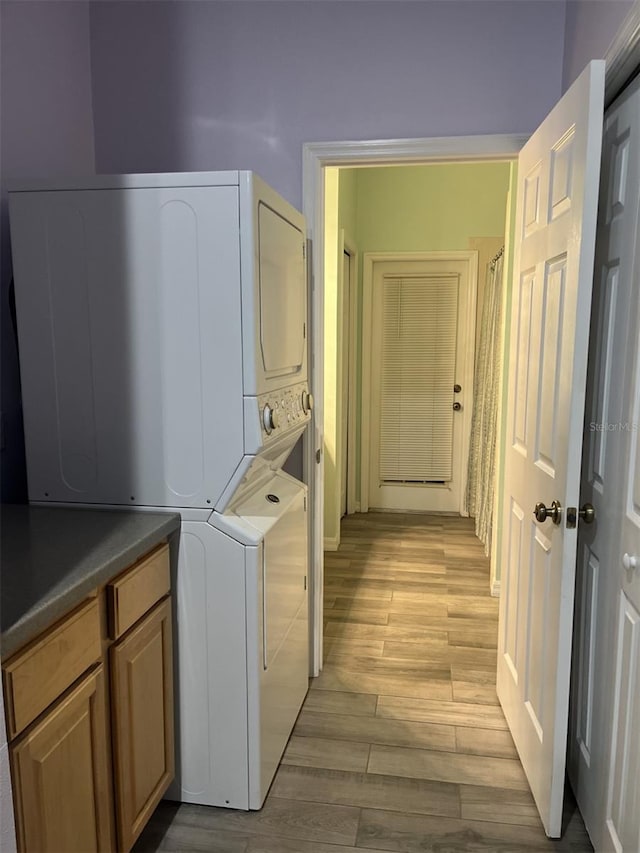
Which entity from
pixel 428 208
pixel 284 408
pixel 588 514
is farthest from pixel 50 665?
pixel 428 208

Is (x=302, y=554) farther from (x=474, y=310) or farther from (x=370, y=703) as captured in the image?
(x=474, y=310)

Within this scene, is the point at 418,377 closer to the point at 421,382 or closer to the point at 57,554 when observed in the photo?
the point at 421,382

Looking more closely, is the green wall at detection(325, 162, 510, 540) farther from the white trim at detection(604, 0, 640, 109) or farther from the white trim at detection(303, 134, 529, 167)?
the white trim at detection(604, 0, 640, 109)

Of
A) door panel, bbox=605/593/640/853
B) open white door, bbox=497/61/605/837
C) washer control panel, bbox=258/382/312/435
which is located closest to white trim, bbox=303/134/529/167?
open white door, bbox=497/61/605/837

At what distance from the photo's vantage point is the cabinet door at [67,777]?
3.99ft

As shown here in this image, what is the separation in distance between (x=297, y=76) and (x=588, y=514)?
188 cm

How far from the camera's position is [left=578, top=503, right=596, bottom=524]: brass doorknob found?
1.83 meters

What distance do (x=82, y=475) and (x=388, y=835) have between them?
4.54 feet

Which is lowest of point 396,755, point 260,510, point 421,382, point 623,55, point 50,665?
point 396,755

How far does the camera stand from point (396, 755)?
2311 mm

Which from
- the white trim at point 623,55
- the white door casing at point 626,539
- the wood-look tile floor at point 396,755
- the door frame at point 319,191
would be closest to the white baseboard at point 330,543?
the wood-look tile floor at point 396,755

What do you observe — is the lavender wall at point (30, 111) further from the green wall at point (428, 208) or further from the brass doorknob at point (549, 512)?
the green wall at point (428, 208)

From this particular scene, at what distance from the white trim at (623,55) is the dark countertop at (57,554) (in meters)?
1.65

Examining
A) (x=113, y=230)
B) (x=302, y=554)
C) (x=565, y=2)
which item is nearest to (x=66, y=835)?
(x=302, y=554)
